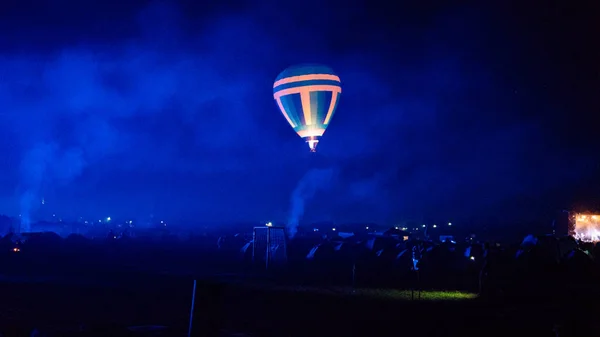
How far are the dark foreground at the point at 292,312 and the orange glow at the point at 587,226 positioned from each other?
49310 millimetres

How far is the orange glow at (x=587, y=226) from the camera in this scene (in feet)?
226

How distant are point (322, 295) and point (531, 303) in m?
7.48

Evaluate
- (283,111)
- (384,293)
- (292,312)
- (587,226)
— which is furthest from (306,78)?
(587,226)

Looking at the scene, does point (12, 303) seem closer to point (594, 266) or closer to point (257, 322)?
point (257, 322)

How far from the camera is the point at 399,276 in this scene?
109ft

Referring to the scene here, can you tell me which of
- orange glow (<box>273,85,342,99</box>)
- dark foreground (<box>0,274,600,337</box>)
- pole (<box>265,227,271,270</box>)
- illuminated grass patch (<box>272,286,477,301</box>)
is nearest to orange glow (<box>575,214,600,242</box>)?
orange glow (<box>273,85,342,99</box>)

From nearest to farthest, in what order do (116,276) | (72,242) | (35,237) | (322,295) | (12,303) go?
1. (12,303)
2. (322,295)
3. (116,276)
4. (35,237)
5. (72,242)

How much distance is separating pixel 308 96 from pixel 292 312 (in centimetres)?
2751

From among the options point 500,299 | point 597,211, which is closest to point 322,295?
Result: point 500,299

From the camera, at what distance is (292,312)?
1886cm

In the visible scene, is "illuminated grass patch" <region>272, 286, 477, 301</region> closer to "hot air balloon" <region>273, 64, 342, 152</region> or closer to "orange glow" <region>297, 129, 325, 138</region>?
"hot air balloon" <region>273, 64, 342, 152</region>

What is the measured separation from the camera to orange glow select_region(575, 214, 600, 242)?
226 feet

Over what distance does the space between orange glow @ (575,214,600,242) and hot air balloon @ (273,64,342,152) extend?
37697 millimetres

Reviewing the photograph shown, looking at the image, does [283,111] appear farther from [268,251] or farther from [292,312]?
[292,312]
